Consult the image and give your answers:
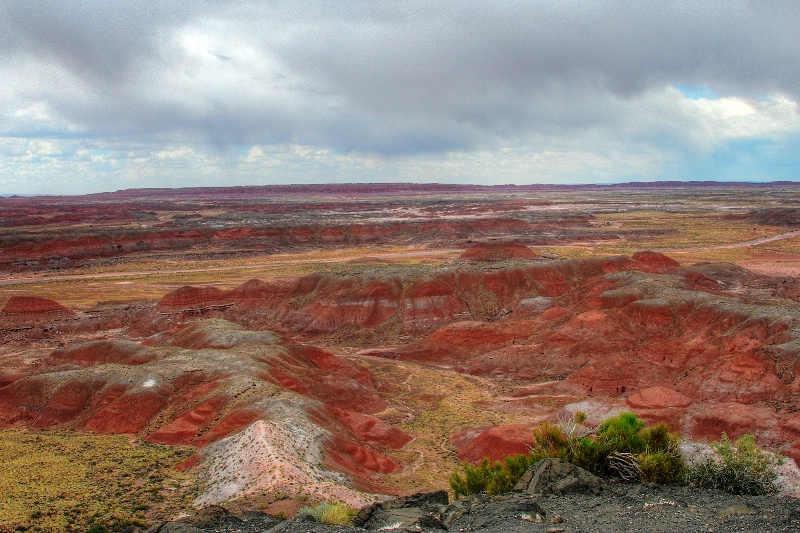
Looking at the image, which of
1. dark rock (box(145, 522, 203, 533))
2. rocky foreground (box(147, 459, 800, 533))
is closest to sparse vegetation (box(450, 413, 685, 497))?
rocky foreground (box(147, 459, 800, 533))

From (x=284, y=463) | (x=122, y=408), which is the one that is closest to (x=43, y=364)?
(x=122, y=408)

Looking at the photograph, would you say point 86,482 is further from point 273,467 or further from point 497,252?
point 497,252

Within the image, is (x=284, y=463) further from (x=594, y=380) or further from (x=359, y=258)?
(x=359, y=258)

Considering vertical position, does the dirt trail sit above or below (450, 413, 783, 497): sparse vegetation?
below

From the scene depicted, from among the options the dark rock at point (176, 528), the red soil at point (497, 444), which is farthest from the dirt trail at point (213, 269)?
the dark rock at point (176, 528)

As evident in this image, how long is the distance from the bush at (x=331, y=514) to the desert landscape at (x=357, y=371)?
1944mm

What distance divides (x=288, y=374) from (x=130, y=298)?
43953 mm

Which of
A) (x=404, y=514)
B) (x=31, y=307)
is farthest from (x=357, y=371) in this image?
(x=31, y=307)

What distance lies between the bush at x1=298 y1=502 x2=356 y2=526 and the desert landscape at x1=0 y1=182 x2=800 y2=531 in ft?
6.38

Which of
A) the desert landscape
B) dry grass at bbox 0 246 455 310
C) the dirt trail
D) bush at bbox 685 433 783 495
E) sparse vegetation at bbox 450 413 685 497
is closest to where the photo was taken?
bush at bbox 685 433 783 495

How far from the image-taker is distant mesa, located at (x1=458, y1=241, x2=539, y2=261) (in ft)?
296

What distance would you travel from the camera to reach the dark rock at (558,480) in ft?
53.1

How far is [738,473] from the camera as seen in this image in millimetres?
16578

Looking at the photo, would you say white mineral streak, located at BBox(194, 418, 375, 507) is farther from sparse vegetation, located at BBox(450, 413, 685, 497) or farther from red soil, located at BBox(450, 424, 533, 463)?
red soil, located at BBox(450, 424, 533, 463)
